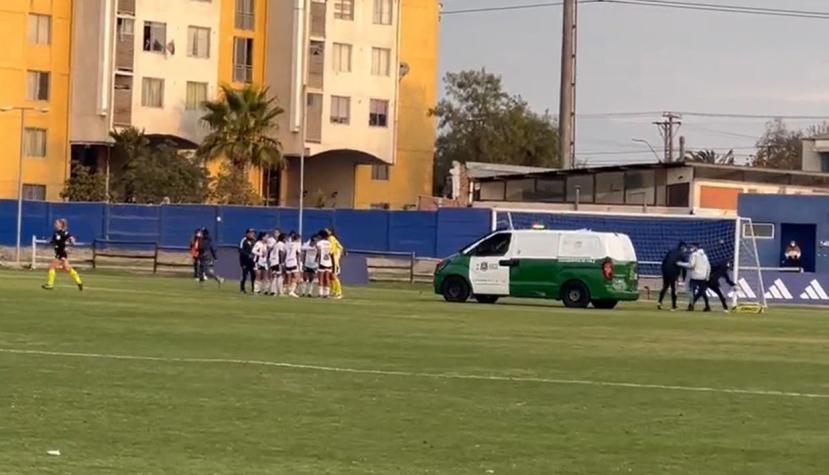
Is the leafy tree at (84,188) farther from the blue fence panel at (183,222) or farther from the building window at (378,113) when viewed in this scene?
the building window at (378,113)

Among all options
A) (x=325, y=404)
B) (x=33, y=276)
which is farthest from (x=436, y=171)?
(x=325, y=404)

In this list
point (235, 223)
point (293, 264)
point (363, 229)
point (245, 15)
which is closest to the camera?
point (293, 264)

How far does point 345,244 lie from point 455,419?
48074 mm

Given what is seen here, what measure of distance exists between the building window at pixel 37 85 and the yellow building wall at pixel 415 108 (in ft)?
70.1

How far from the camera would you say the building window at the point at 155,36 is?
84562mm

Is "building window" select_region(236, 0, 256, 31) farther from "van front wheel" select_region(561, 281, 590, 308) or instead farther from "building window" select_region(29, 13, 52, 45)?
"van front wheel" select_region(561, 281, 590, 308)

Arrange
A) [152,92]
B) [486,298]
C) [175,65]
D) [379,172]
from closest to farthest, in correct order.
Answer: [486,298] → [152,92] → [175,65] → [379,172]

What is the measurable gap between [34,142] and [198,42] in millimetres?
10469

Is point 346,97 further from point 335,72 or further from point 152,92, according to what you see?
point 152,92

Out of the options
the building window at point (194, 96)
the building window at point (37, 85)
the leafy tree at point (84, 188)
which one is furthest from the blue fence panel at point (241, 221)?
the building window at point (194, 96)

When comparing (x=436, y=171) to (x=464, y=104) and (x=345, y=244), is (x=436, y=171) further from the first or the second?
(x=345, y=244)

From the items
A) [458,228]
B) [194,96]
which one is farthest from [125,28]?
[458,228]

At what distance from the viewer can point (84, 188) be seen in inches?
3091

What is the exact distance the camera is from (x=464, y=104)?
107750mm
